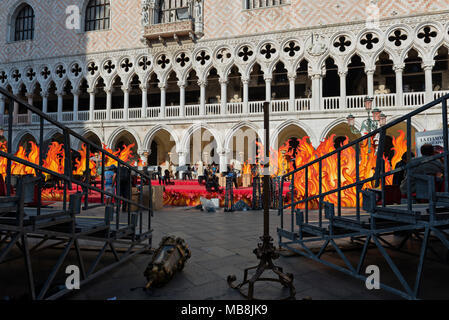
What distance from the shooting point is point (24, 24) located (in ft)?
78.9

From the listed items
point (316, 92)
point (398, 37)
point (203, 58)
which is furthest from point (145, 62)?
point (398, 37)

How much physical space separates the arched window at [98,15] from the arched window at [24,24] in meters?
4.81

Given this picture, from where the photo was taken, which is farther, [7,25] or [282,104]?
[7,25]

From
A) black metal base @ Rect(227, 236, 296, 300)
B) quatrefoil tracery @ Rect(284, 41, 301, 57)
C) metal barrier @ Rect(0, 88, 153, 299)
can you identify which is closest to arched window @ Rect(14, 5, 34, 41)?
quatrefoil tracery @ Rect(284, 41, 301, 57)

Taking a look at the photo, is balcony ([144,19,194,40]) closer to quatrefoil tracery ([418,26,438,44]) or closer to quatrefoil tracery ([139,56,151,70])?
quatrefoil tracery ([139,56,151,70])

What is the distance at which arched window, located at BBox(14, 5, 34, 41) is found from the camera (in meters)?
23.8

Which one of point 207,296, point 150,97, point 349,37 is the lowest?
point 207,296

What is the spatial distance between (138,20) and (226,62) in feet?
23.2

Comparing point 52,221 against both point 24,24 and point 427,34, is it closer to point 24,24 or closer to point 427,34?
point 427,34

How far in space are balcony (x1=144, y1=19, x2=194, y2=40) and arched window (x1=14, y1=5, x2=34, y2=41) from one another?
1056cm

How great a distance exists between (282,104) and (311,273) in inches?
651

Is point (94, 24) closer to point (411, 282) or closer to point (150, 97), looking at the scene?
point (150, 97)
